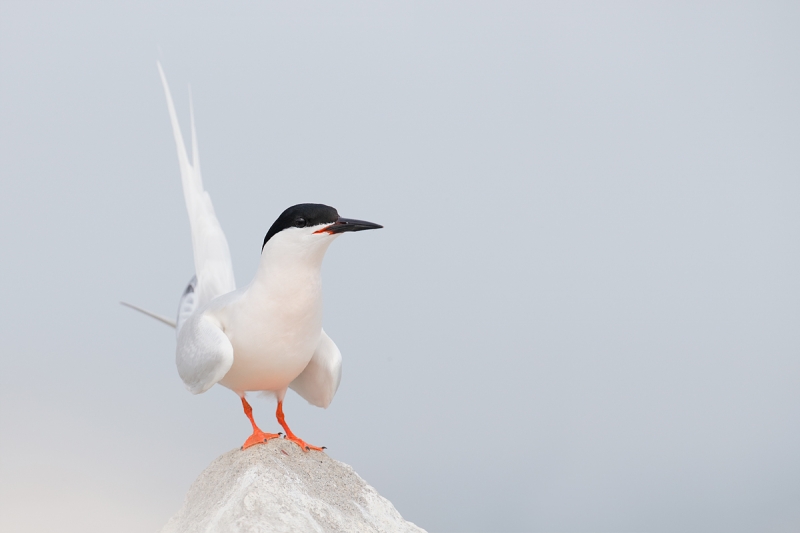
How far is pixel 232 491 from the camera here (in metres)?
7.30

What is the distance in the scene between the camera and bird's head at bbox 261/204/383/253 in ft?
23.4

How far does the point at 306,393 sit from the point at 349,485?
1.02 meters

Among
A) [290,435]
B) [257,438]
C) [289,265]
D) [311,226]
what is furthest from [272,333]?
[290,435]

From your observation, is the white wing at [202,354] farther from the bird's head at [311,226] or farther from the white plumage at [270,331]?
the bird's head at [311,226]

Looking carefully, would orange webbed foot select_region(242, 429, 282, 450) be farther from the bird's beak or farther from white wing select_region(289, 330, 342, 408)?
the bird's beak

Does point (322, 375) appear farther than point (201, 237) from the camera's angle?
No

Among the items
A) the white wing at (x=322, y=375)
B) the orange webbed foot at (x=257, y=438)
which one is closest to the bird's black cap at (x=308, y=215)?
the white wing at (x=322, y=375)

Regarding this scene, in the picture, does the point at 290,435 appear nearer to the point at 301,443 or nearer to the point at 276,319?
the point at 301,443

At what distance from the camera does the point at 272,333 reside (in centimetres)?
739

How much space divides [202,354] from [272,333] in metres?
0.62

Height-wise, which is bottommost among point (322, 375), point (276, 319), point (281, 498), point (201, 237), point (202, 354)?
point (281, 498)

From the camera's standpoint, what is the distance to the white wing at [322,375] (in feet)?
26.8

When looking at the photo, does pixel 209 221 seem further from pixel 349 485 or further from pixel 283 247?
pixel 349 485

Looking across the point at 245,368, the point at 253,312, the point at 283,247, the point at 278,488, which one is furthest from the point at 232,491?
the point at 283,247
